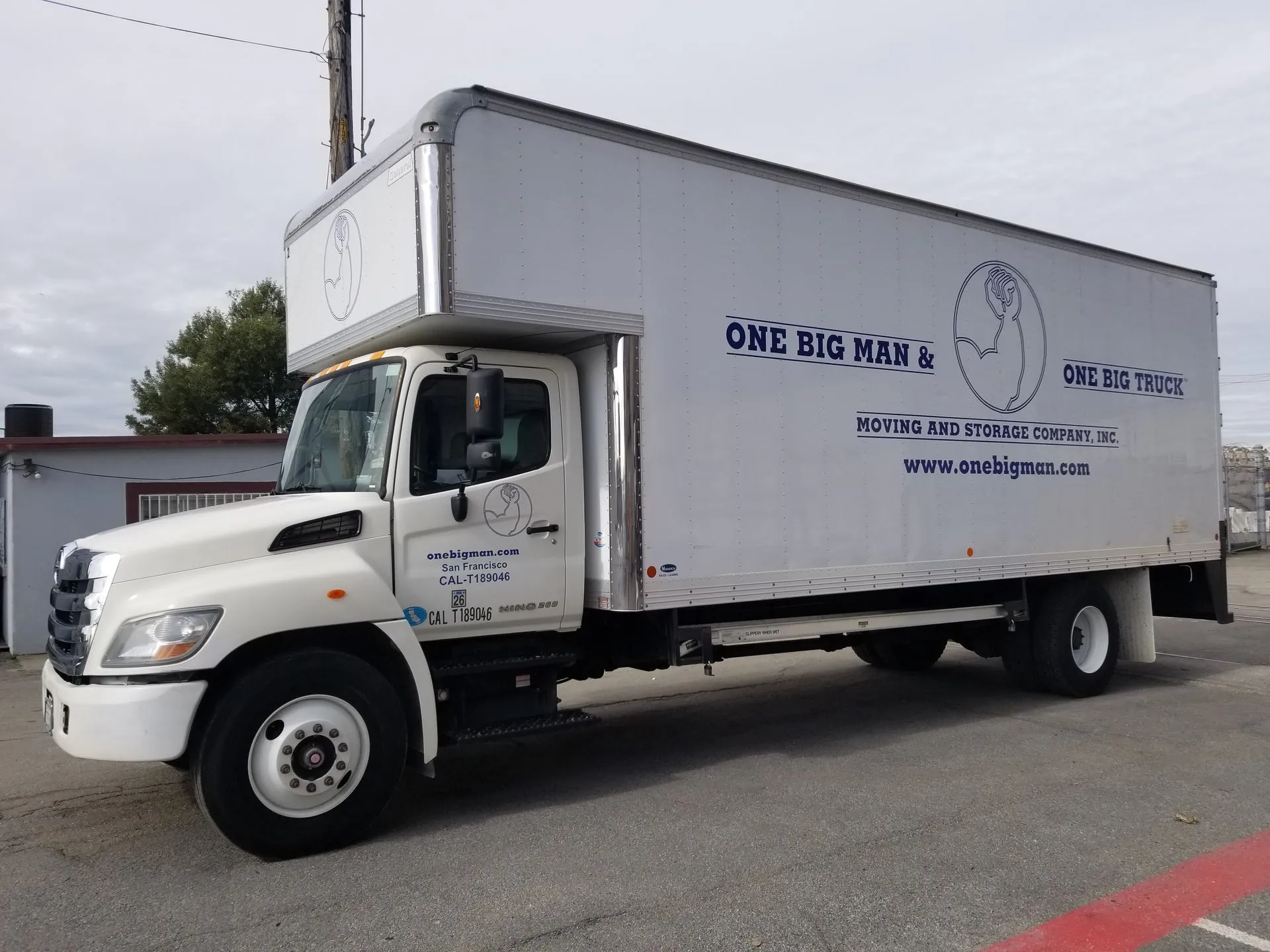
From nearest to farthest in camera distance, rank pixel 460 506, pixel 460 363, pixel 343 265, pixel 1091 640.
Result: pixel 460 506, pixel 460 363, pixel 343 265, pixel 1091 640

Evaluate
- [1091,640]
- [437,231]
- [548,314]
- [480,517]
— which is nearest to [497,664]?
[480,517]

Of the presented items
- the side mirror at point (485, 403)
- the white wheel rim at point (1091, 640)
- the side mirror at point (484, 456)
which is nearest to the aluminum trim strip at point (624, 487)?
the side mirror at point (484, 456)

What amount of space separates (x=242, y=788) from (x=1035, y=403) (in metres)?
6.77

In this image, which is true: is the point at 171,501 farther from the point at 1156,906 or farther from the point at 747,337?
the point at 1156,906

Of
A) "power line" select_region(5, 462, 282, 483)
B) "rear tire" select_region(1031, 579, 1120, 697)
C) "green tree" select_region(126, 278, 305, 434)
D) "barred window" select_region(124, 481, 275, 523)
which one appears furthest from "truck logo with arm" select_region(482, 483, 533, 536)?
"green tree" select_region(126, 278, 305, 434)

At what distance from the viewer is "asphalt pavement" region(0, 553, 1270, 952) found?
425 centimetres

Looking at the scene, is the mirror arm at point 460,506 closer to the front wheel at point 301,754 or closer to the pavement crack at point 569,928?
the front wheel at point 301,754

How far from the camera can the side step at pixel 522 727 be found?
19.0 ft

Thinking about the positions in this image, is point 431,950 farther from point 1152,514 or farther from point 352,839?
point 1152,514

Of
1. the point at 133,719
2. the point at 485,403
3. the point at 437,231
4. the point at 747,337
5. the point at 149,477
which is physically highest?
the point at 437,231

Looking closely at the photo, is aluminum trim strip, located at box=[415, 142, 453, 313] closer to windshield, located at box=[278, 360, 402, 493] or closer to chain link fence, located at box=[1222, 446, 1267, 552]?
windshield, located at box=[278, 360, 402, 493]

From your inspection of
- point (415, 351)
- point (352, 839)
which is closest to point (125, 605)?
point (352, 839)

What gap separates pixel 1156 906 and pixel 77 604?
5276 millimetres

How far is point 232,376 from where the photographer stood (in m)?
27.9
